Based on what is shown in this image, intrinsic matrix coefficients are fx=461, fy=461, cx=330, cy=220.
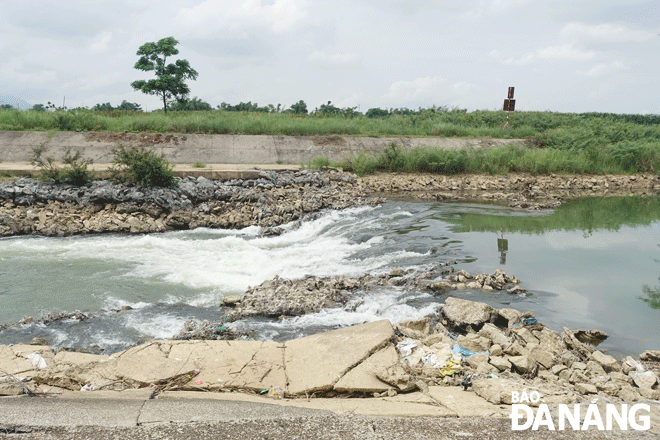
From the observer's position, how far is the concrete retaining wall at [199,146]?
49.2 ft

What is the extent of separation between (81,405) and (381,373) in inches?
87.9

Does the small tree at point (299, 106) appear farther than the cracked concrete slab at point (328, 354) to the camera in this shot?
Yes

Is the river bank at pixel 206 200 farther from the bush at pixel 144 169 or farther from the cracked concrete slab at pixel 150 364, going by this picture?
the cracked concrete slab at pixel 150 364

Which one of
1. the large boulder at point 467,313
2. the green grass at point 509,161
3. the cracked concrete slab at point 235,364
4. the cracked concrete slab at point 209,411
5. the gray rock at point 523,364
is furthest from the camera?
the green grass at point 509,161

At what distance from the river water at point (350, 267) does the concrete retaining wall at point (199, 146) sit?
17.1 ft

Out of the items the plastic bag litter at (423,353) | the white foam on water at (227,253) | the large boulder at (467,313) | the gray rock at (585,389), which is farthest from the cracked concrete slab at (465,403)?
the white foam on water at (227,253)

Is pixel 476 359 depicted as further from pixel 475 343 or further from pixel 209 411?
pixel 209 411

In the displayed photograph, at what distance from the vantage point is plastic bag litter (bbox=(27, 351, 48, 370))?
160 inches

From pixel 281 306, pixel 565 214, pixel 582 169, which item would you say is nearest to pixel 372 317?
pixel 281 306

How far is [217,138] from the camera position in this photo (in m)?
16.6

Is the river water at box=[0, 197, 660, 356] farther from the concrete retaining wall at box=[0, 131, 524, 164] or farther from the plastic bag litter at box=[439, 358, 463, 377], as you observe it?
the concrete retaining wall at box=[0, 131, 524, 164]

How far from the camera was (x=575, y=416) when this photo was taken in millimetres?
3244

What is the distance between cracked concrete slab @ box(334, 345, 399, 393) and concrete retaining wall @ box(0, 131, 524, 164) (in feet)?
41.7

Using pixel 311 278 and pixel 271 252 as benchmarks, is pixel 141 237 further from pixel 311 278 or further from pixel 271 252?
pixel 311 278
